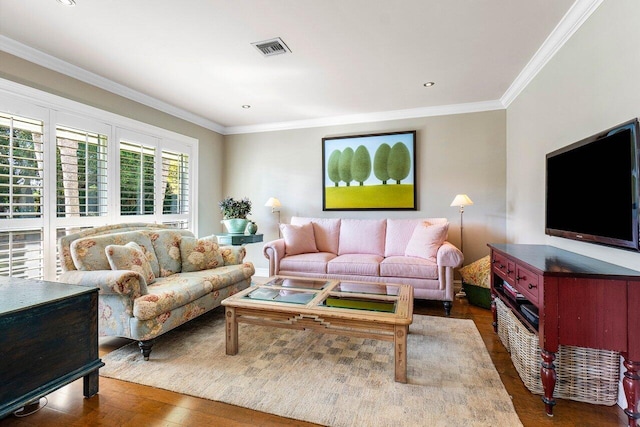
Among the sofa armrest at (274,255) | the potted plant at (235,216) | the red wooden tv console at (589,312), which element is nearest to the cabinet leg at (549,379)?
the red wooden tv console at (589,312)

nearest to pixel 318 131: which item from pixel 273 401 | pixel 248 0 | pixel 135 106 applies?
pixel 135 106

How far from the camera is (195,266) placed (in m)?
3.19

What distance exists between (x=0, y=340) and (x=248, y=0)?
2318 millimetres

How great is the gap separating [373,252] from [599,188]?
2.52 metres

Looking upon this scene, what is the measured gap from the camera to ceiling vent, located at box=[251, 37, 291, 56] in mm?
2543

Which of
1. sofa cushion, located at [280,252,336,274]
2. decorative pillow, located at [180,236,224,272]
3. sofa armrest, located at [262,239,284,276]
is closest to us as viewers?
decorative pillow, located at [180,236,224,272]

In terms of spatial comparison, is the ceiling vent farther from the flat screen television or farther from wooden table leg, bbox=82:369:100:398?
wooden table leg, bbox=82:369:100:398

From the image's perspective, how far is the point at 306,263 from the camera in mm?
3713

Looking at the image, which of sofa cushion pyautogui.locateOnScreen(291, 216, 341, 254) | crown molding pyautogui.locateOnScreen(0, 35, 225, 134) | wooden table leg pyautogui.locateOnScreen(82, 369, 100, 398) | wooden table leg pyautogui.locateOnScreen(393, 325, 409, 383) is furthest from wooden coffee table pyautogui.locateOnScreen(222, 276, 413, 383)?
crown molding pyautogui.locateOnScreen(0, 35, 225, 134)

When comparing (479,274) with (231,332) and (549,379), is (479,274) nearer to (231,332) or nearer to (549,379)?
(549,379)

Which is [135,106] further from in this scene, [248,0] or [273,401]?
[273,401]

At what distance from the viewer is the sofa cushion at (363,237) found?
409 centimetres

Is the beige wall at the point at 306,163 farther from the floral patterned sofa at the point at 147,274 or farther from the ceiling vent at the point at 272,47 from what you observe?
the ceiling vent at the point at 272,47

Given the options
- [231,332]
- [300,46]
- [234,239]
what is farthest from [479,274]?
[234,239]
